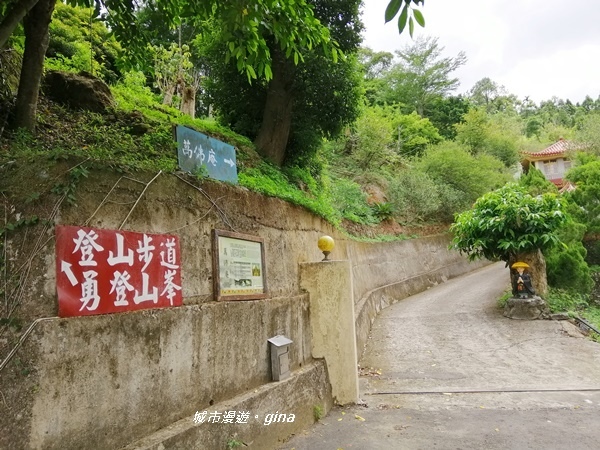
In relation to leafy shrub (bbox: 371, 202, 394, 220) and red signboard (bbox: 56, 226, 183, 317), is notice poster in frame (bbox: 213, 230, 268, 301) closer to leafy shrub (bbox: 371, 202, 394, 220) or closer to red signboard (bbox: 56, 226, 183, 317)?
red signboard (bbox: 56, 226, 183, 317)

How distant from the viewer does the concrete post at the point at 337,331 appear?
213 inches

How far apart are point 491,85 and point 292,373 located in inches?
2366

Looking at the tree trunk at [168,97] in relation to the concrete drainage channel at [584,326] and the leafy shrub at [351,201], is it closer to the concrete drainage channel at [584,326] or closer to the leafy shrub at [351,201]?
the leafy shrub at [351,201]

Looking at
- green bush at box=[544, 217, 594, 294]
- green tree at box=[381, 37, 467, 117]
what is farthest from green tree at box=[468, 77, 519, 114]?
green bush at box=[544, 217, 594, 294]

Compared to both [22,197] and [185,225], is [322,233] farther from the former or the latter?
[22,197]

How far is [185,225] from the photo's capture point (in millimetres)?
3582

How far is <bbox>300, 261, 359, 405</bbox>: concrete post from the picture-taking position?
17.8 ft

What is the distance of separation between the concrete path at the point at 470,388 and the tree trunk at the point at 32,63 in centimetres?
423

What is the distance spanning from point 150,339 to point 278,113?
6.50 meters

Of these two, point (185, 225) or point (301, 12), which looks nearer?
point (185, 225)

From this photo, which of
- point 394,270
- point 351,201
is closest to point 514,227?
point 394,270

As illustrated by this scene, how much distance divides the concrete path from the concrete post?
0.30 metres

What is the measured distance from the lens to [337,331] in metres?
5.45

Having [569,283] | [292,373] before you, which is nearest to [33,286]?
[292,373]
